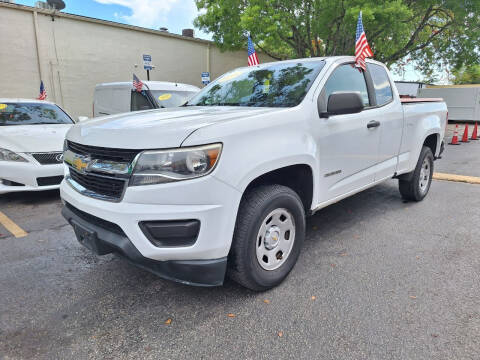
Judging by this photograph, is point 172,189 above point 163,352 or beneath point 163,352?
above

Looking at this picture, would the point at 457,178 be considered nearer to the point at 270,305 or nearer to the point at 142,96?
the point at 270,305

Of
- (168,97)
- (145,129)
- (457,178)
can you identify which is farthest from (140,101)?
(457,178)

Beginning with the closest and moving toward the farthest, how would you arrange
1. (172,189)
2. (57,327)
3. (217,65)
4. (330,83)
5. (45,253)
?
(172,189)
(57,327)
(330,83)
(45,253)
(217,65)

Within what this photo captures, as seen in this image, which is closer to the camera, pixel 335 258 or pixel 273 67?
pixel 335 258

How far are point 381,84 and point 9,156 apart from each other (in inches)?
198

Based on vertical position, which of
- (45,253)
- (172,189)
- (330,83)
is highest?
(330,83)

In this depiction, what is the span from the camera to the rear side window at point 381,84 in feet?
12.8

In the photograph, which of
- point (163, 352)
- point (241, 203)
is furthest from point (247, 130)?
point (163, 352)

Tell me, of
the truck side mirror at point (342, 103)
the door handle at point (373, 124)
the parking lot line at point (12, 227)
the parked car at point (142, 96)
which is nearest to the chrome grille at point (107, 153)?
the truck side mirror at point (342, 103)

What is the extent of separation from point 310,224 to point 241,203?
2.02m

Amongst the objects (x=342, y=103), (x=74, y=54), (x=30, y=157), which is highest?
(x=74, y=54)

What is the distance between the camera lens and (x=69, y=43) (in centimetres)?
1363

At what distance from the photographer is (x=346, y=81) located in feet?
11.3

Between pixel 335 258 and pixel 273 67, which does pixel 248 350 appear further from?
pixel 273 67
